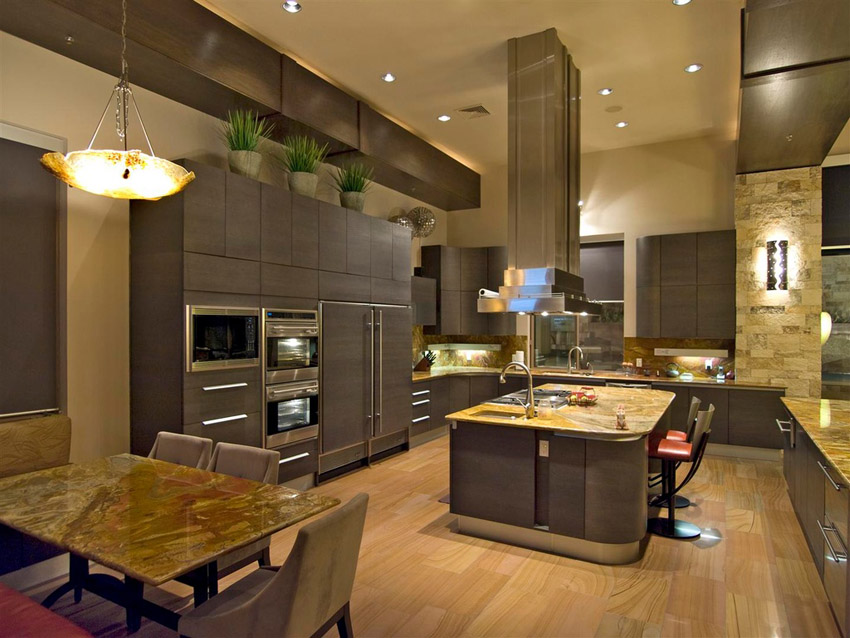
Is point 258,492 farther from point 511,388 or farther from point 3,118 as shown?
point 511,388

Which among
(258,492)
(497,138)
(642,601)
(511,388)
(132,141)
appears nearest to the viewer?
(258,492)

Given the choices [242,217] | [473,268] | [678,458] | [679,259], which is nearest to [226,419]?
[242,217]

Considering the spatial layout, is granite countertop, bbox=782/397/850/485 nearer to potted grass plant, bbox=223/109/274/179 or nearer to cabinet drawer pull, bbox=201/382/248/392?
cabinet drawer pull, bbox=201/382/248/392

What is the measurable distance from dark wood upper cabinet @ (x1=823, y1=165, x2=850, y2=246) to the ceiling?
4.33 ft

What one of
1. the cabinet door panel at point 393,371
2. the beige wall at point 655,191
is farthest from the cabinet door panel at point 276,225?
the beige wall at point 655,191

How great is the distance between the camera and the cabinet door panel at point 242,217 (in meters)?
3.84

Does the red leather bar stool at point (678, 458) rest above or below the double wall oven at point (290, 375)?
below

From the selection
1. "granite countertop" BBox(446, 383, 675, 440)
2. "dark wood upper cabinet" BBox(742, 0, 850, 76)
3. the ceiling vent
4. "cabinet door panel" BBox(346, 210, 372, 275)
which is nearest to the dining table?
"granite countertop" BBox(446, 383, 675, 440)

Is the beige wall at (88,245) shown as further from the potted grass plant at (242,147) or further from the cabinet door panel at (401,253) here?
the cabinet door panel at (401,253)

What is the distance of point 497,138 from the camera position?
6.44 meters

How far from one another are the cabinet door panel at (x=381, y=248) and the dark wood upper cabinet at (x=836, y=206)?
193 inches

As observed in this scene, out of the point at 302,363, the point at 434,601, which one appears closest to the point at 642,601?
the point at 434,601

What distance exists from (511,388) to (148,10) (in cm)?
555

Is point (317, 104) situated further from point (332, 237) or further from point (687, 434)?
point (687, 434)
